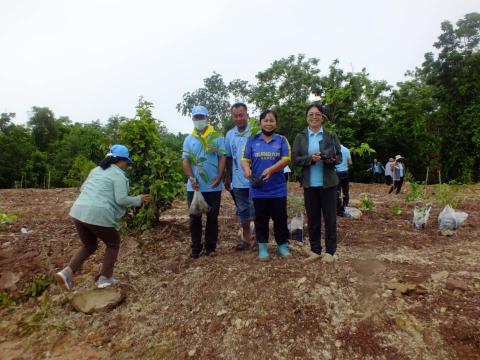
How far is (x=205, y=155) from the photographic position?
402 cm

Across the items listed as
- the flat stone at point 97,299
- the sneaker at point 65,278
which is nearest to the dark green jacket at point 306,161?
the flat stone at point 97,299

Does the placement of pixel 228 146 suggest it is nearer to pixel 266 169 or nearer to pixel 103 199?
pixel 266 169

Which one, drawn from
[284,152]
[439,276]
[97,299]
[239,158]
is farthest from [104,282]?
Answer: [439,276]

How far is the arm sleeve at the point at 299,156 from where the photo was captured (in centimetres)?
358

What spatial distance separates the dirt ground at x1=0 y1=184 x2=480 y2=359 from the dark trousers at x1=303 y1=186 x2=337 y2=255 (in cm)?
25

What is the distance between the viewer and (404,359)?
7.81 feet

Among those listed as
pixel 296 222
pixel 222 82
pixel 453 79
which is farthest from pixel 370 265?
pixel 222 82

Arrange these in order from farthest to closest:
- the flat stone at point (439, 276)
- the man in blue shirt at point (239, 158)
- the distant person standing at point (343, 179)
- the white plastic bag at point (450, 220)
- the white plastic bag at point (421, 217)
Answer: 1. the distant person standing at point (343, 179)
2. the white plastic bag at point (421, 217)
3. the white plastic bag at point (450, 220)
4. the man in blue shirt at point (239, 158)
5. the flat stone at point (439, 276)

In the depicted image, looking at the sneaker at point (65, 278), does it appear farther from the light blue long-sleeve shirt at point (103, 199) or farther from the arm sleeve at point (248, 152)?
the arm sleeve at point (248, 152)

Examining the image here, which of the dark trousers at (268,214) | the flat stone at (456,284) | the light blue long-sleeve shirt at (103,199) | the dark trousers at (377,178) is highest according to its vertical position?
the light blue long-sleeve shirt at (103,199)

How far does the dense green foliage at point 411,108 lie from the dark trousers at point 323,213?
14.8 metres

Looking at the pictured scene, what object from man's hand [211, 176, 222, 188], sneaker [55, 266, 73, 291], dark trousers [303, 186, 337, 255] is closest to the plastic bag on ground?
dark trousers [303, 186, 337, 255]

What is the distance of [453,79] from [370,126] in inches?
187

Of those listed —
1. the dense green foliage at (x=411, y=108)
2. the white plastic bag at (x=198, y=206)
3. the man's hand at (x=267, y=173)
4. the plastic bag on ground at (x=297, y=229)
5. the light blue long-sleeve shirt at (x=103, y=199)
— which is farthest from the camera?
the dense green foliage at (x=411, y=108)
